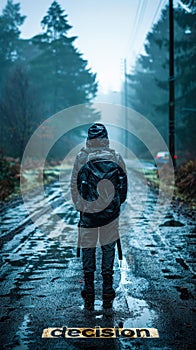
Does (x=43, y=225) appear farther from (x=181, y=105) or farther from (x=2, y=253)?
(x=181, y=105)

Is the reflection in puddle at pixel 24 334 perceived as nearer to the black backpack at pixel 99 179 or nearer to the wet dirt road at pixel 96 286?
the wet dirt road at pixel 96 286

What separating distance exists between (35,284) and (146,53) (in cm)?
6126

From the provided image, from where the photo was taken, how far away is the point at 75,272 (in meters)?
6.82

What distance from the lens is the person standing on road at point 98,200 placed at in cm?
550

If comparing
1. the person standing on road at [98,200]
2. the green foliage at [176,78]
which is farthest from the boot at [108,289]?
the green foliage at [176,78]

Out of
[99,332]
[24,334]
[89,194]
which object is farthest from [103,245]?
[24,334]

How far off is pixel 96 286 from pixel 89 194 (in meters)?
1.46

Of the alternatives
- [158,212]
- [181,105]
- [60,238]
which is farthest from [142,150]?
[60,238]

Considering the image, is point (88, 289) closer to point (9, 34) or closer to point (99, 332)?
point (99, 332)

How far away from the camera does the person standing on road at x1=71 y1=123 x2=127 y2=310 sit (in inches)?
217

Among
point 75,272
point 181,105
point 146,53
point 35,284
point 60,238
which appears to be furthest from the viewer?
point 146,53

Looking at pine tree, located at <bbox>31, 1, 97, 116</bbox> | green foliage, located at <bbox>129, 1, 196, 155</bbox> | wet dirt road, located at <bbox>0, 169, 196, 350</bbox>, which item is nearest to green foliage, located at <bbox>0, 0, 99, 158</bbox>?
pine tree, located at <bbox>31, 1, 97, 116</bbox>

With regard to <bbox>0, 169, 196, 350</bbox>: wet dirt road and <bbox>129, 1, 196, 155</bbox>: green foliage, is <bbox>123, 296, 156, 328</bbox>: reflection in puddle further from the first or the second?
<bbox>129, 1, 196, 155</bbox>: green foliage

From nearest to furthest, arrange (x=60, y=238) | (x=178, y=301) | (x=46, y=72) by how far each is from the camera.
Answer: (x=178, y=301)
(x=60, y=238)
(x=46, y=72)
